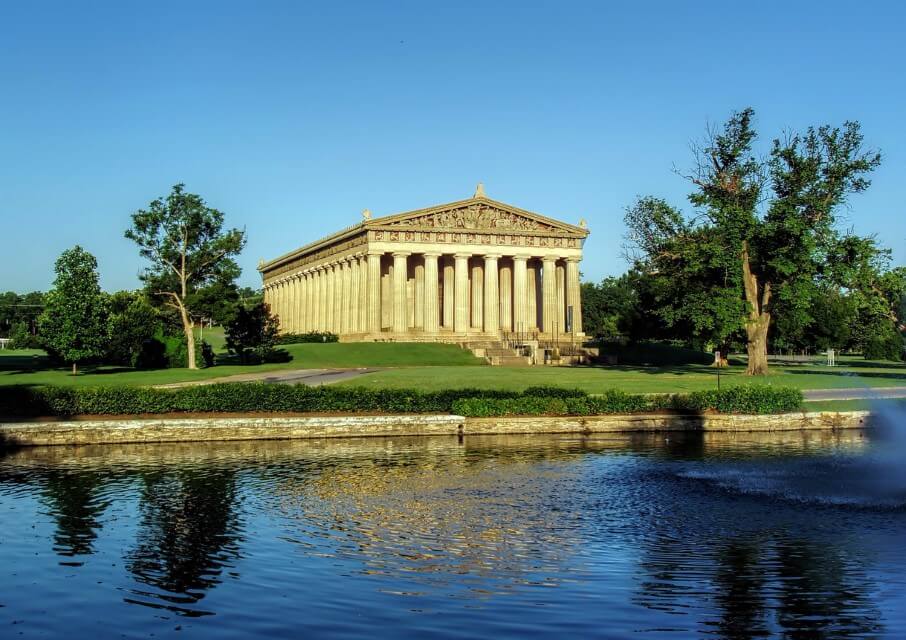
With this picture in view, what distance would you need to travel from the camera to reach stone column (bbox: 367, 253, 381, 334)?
92.5m

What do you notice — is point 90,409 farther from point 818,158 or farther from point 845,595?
point 818,158

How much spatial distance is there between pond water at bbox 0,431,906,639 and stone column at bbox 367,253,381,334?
64.3 meters

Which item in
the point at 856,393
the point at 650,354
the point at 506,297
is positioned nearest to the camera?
the point at 856,393

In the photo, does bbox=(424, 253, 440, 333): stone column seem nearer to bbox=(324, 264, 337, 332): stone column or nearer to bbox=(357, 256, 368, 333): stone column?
bbox=(357, 256, 368, 333): stone column

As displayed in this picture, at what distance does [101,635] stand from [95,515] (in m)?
8.50

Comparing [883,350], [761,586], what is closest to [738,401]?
[761,586]

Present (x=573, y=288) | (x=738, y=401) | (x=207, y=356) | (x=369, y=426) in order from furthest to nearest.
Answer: (x=573, y=288) → (x=207, y=356) → (x=738, y=401) → (x=369, y=426)

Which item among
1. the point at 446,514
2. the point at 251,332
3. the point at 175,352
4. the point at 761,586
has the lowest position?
the point at 761,586

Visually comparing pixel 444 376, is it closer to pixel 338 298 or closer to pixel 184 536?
pixel 184 536

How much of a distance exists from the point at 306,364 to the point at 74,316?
1785 cm

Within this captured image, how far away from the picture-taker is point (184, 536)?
1714 cm

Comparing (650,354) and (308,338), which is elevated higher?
(308,338)

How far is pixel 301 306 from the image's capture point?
122750mm


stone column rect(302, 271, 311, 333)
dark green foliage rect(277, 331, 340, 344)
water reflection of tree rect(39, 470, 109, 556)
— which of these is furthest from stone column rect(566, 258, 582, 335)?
water reflection of tree rect(39, 470, 109, 556)
